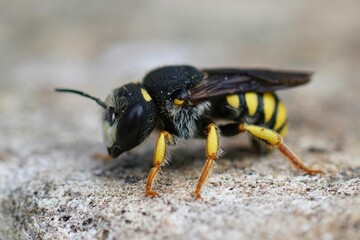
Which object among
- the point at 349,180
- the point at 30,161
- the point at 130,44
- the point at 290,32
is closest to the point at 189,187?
the point at 349,180

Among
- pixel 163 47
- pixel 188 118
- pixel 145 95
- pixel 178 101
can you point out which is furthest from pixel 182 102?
pixel 163 47

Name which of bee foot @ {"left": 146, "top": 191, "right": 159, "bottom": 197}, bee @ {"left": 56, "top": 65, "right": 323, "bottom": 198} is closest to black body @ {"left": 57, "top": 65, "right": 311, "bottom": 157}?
bee @ {"left": 56, "top": 65, "right": 323, "bottom": 198}

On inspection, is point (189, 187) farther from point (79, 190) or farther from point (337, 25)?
point (337, 25)

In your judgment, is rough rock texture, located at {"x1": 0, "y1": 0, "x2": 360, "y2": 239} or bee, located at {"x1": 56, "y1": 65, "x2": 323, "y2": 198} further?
bee, located at {"x1": 56, "y1": 65, "x2": 323, "y2": 198}

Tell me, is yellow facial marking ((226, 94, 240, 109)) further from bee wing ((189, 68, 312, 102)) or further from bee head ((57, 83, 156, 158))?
bee head ((57, 83, 156, 158))

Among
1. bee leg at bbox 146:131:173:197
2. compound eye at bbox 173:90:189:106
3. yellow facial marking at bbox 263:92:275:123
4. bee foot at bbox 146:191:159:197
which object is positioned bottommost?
bee foot at bbox 146:191:159:197

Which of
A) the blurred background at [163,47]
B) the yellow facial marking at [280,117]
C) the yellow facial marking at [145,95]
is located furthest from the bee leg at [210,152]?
the blurred background at [163,47]
